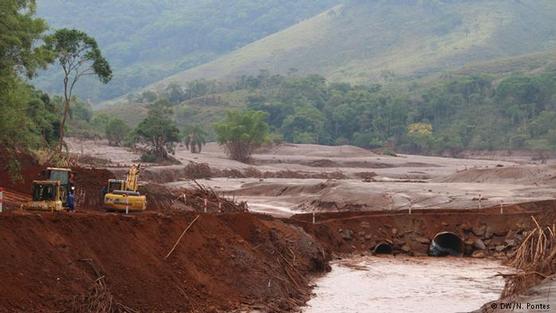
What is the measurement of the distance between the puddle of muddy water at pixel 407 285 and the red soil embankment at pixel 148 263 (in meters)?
1.59

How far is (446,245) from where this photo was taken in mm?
47656

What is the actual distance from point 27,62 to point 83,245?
38.6 feet

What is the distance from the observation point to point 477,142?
162 m

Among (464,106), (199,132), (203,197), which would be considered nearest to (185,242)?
(203,197)

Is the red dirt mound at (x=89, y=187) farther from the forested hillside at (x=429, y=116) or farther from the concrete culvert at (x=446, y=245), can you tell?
the forested hillside at (x=429, y=116)

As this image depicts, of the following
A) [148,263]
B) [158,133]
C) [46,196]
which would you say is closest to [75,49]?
[46,196]

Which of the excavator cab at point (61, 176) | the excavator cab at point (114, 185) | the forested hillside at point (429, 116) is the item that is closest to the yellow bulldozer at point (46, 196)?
the excavator cab at point (61, 176)

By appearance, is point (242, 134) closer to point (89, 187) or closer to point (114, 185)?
point (89, 187)

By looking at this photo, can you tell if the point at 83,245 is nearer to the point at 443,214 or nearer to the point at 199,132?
the point at 443,214

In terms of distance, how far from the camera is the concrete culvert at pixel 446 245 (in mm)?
46594

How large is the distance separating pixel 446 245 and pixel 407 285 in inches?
484

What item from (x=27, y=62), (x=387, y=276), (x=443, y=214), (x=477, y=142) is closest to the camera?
(x=27, y=62)

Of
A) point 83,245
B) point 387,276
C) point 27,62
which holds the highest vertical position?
point 27,62

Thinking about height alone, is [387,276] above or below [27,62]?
below
